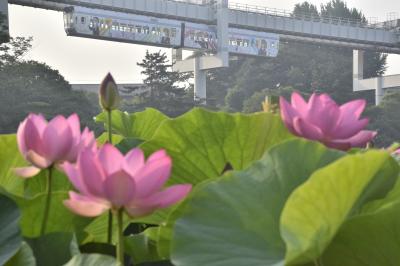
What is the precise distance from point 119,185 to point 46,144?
10 centimetres

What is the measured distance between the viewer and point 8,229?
0.38 meters

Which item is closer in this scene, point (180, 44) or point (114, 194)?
point (114, 194)

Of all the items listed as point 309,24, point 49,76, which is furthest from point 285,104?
point 309,24

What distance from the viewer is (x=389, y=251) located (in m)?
0.34

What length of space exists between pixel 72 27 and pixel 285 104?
16.8 meters

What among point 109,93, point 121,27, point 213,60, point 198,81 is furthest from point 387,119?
point 109,93

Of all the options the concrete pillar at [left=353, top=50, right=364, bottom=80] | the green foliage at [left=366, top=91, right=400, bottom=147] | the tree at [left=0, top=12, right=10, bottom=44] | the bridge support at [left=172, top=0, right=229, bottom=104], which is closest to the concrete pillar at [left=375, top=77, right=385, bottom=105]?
the concrete pillar at [left=353, top=50, right=364, bottom=80]

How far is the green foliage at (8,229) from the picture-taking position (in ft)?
1.19

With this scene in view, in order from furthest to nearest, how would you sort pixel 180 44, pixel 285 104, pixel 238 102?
pixel 238 102 < pixel 180 44 < pixel 285 104

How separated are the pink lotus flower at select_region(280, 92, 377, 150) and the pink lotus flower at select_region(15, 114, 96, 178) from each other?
0.42 ft

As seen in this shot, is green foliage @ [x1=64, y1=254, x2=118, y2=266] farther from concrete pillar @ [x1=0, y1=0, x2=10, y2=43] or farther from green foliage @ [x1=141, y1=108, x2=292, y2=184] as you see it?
concrete pillar @ [x1=0, y1=0, x2=10, y2=43]

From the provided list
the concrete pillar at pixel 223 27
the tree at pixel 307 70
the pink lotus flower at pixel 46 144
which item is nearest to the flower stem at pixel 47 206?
the pink lotus flower at pixel 46 144

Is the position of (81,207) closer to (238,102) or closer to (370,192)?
(370,192)

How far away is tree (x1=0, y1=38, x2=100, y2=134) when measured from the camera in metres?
12.6
